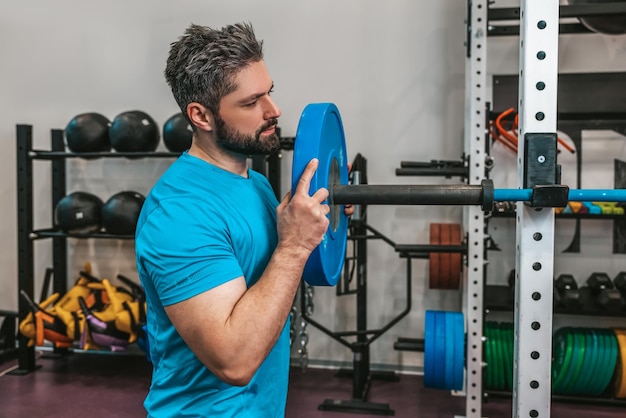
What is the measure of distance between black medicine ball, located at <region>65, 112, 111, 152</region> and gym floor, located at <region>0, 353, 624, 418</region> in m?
1.46

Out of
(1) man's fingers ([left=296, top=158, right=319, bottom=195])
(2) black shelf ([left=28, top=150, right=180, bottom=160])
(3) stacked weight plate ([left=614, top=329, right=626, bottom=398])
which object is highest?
(2) black shelf ([left=28, top=150, right=180, bottom=160])

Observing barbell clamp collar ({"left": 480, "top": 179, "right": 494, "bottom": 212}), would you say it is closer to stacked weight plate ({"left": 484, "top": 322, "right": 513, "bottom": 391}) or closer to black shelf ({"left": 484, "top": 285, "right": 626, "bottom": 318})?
black shelf ({"left": 484, "top": 285, "right": 626, "bottom": 318})

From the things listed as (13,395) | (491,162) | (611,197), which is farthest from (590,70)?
(13,395)

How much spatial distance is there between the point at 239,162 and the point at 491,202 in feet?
1.90

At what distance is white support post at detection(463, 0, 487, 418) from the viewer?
269 centimetres

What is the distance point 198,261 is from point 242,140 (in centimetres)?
32

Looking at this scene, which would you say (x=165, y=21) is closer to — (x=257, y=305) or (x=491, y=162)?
(x=491, y=162)

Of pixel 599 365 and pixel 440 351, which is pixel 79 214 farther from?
pixel 599 365

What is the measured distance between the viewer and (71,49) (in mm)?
3955

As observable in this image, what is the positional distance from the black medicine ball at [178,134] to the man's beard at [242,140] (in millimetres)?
2160

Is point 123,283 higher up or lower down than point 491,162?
lower down

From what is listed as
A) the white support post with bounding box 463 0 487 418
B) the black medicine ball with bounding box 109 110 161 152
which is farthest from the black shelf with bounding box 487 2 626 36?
the black medicine ball with bounding box 109 110 161 152

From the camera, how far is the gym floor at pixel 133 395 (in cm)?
300

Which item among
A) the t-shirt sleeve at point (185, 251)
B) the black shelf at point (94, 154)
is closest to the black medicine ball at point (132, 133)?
the black shelf at point (94, 154)
